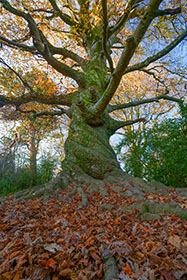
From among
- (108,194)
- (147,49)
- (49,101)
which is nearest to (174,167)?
(108,194)

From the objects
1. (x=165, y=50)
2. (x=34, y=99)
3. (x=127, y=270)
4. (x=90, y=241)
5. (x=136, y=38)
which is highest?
(x=165, y=50)

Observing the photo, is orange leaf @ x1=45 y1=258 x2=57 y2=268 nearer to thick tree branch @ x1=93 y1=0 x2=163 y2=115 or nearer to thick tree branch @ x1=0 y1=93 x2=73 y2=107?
thick tree branch @ x1=93 y1=0 x2=163 y2=115

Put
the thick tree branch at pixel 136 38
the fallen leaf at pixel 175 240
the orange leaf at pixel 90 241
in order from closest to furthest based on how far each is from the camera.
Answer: the fallen leaf at pixel 175 240 < the orange leaf at pixel 90 241 < the thick tree branch at pixel 136 38

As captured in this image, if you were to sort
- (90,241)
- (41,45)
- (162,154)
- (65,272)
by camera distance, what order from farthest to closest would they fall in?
(162,154)
(41,45)
(90,241)
(65,272)

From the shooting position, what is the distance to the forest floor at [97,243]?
1230mm

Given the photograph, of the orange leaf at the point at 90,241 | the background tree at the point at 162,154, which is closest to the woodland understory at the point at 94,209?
the orange leaf at the point at 90,241

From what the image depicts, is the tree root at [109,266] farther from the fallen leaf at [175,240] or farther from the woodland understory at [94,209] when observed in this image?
the fallen leaf at [175,240]

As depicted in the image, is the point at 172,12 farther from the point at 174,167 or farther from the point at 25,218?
the point at 25,218

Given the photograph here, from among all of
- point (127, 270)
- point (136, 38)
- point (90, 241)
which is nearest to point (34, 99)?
point (136, 38)

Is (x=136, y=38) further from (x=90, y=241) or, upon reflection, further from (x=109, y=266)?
(x=109, y=266)

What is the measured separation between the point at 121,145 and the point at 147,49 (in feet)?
18.4

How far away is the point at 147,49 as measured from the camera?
306 inches

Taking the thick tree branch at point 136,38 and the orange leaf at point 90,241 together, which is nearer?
the orange leaf at point 90,241

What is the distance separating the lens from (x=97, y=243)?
1.69 meters
